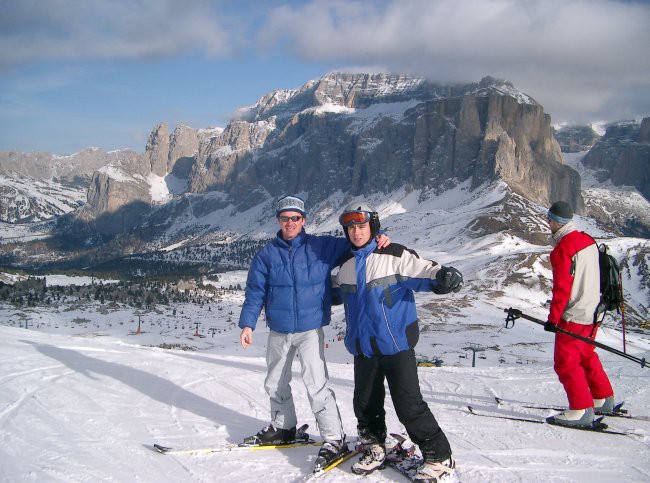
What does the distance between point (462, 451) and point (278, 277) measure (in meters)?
3.16

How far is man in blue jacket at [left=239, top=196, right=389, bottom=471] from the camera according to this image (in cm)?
568

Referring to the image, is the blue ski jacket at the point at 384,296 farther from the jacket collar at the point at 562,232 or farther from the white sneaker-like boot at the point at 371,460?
the jacket collar at the point at 562,232

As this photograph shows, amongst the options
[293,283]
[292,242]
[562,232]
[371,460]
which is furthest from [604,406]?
[292,242]

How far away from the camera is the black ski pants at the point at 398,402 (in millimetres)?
5109

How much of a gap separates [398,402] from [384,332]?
2.59 feet

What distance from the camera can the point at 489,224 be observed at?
16738 centimetres

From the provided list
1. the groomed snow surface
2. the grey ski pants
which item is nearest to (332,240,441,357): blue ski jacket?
the grey ski pants

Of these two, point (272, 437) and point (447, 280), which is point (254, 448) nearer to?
point (272, 437)

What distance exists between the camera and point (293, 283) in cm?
573

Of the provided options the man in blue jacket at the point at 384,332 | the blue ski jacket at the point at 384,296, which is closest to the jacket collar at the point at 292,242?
the man in blue jacket at the point at 384,332

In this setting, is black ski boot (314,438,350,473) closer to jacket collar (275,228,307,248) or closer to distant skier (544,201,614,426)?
jacket collar (275,228,307,248)

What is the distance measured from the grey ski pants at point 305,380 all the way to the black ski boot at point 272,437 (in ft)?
0.21

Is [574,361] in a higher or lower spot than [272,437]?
higher

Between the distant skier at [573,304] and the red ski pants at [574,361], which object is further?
the red ski pants at [574,361]
